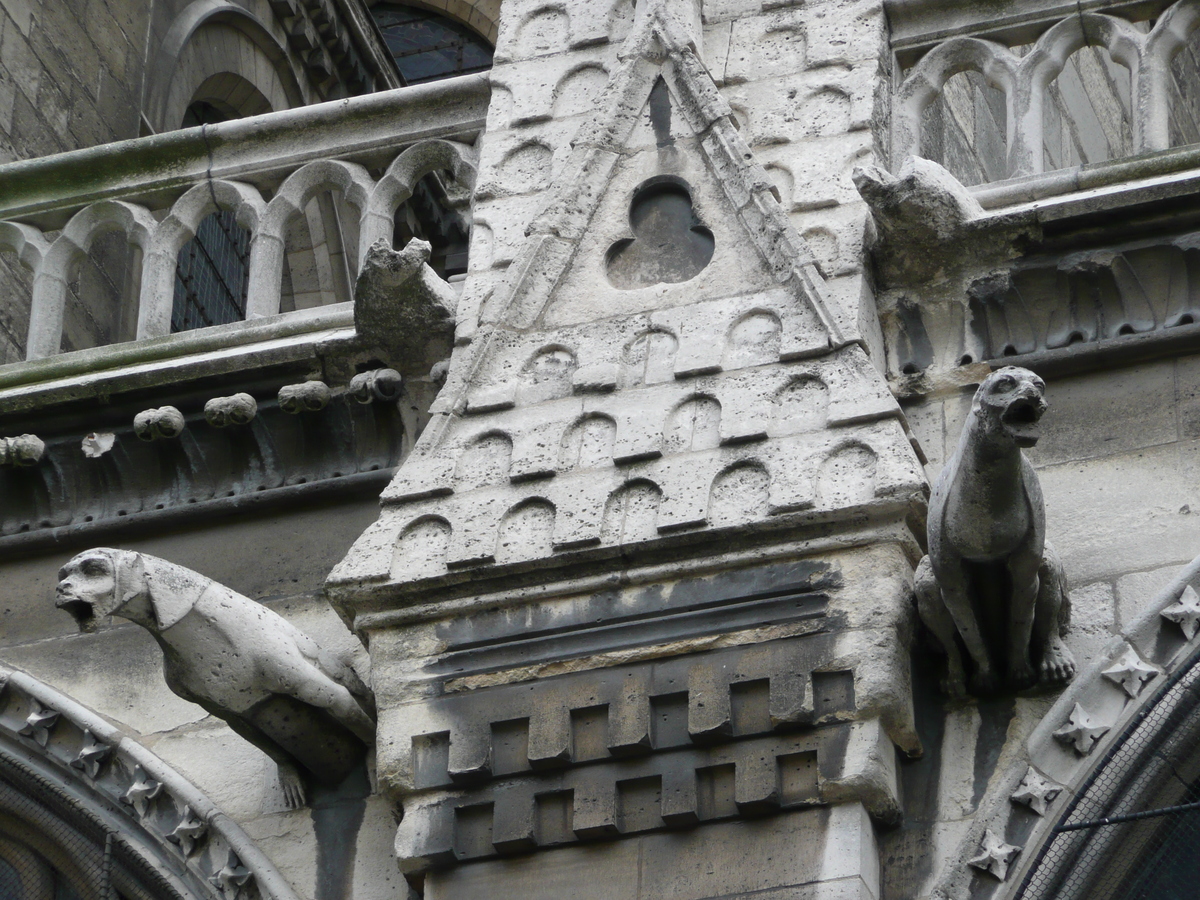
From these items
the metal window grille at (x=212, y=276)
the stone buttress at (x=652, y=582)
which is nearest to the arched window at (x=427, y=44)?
the metal window grille at (x=212, y=276)

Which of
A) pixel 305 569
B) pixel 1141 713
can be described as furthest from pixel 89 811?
pixel 1141 713

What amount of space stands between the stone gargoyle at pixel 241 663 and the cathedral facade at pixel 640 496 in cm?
1

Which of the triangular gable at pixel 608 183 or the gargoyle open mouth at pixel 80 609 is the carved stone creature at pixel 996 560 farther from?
the gargoyle open mouth at pixel 80 609

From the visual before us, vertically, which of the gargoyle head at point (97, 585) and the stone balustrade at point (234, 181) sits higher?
the stone balustrade at point (234, 181)

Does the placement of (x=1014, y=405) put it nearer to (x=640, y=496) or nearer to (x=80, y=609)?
(x=640, y=496)

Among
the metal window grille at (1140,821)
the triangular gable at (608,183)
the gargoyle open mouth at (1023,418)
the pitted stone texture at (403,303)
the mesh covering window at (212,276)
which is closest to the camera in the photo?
the gargoyle open mouth at (1023,418)

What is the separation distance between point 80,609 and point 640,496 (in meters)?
1.26

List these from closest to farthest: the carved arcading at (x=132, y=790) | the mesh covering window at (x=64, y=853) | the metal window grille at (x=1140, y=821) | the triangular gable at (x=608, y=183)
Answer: the metal window grille at (x=1140, y=821) < the carved arcading at (x=132, y=790) < the mesh covering window at (x=64, y=853) < the triangular gable at (x=608, y=183)

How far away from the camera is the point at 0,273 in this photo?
25.2 feet

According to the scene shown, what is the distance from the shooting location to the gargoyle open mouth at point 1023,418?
453 centimetres

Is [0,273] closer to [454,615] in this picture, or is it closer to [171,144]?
[171,144]

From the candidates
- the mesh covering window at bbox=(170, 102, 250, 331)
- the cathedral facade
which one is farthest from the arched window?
the cathedral facade

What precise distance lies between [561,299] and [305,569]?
0.96m

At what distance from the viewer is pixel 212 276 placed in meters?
9.34
